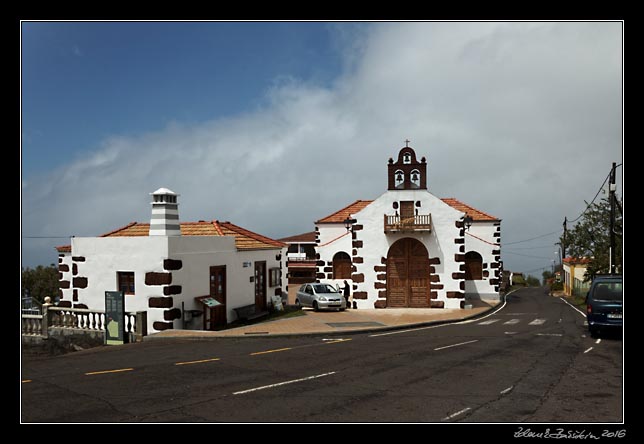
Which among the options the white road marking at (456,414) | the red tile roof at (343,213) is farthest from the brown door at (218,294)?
the red tile roof at (343,213)

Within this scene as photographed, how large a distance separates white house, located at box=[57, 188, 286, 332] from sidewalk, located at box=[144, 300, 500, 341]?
3.37 feet

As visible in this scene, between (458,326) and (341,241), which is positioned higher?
(341,241)

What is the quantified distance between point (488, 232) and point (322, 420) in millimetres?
29748

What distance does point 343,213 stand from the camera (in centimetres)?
3669

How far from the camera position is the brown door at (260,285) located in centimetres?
2364

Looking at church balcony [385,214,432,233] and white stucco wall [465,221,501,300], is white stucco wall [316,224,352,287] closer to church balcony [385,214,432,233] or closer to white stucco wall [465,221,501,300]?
church balcony [385,214,432,233]

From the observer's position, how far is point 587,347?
14.8 metres

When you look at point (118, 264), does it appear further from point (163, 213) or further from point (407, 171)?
point (407, 171)

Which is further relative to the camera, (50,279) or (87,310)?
(50,279)

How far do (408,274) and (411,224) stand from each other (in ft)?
8.62

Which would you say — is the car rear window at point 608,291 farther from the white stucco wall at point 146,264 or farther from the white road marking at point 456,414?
the white stucco wall at point 146,264

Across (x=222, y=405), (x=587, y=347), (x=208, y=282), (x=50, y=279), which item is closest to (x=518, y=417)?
(x=222, y=405)

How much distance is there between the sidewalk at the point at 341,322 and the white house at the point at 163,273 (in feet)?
3.37

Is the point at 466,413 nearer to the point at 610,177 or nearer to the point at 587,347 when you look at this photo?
the point at 587,347
